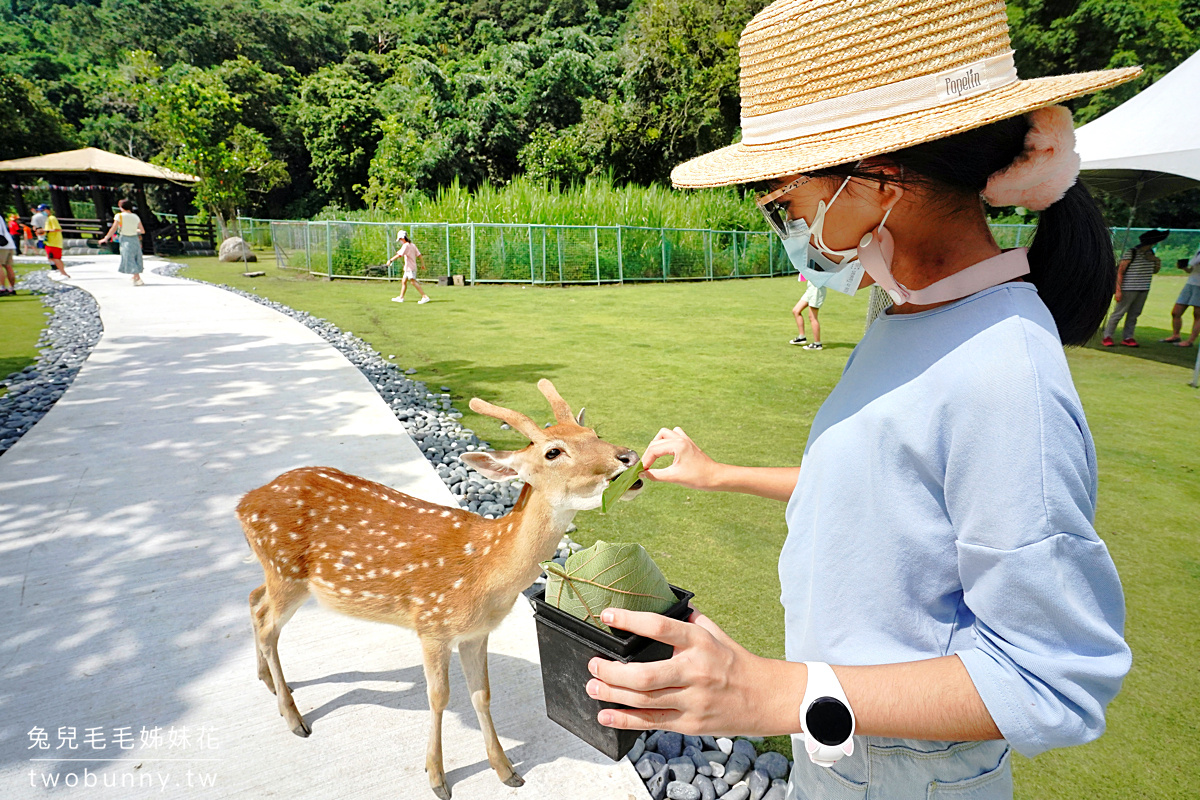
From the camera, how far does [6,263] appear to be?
547 inches

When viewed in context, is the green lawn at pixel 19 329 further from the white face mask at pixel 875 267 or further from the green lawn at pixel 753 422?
the white face mask at pixel 875 267

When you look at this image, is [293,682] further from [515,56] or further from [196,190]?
[515,56]

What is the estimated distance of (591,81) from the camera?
30.0 metres

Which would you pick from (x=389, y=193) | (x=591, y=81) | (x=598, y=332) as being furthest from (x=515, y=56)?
(x=598, y=332)

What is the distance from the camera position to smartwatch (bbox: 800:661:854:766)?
0.92 metres

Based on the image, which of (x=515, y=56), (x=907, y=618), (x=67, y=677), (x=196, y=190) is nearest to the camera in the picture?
(x=907, y=618)

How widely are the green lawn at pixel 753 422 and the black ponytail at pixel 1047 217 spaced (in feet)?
6.82

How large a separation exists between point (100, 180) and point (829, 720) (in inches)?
1325

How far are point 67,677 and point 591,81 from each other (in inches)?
1242

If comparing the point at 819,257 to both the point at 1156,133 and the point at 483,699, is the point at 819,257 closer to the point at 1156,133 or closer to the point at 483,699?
the point at 483,699

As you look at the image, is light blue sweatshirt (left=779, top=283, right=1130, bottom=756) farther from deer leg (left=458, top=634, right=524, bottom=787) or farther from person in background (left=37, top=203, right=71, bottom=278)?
person in background (left=37, top=203, right=71, bottom=278)

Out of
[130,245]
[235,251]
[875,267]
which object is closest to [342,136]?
[235,251]

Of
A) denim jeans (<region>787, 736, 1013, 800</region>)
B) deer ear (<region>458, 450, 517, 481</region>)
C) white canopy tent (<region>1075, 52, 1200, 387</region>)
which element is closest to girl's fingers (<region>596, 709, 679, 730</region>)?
denim jeans (<region>787, 736, 1013, 800</region>)

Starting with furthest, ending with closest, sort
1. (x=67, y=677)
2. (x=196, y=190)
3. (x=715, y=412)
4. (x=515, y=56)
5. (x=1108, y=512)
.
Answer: (x=515, y=56) < (x=196, y=190) < (x=715, y=412) < (x=1108, y=512) < (x=67, y=677)
